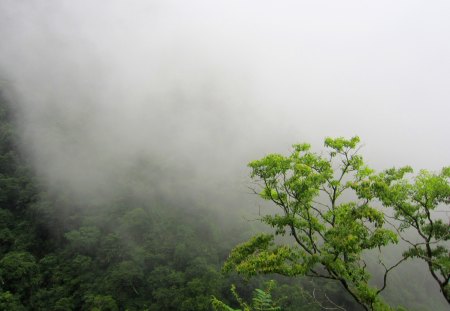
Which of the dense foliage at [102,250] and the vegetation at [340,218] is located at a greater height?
the dense foliage at [102,250]

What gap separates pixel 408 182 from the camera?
9875mm

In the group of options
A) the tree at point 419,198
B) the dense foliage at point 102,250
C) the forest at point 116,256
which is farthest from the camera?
the dense foliage at point 102,250

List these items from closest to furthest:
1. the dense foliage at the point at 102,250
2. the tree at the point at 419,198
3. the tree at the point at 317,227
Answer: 1. the tree at the point at 317,227
2. the tree at the point at 419,198
3. the dense foliage at the point at 102,250

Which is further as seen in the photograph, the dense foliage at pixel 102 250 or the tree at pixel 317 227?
the dense foliage at pixel 102 250

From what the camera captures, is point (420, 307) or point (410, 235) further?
point (410, 235)

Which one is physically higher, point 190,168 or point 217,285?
point 190,168

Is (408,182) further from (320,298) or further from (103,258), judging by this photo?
(103,258)

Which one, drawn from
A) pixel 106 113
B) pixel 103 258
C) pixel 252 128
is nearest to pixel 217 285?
pixel 103 258

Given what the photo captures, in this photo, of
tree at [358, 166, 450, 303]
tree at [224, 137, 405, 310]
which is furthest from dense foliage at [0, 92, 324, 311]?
tree at [358, 166, 450, 303]

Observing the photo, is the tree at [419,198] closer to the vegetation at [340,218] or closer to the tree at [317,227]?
the vegetation at [340,218]

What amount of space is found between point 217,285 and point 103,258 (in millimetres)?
Result: 23864

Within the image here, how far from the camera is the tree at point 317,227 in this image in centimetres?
820

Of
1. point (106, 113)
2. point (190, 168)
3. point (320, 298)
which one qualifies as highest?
point (106, 113)

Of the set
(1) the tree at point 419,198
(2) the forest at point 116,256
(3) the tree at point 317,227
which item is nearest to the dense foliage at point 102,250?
(2) the forest at point 116,256
